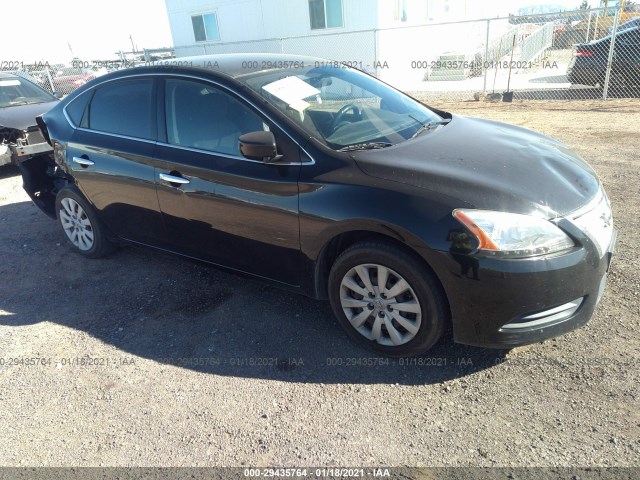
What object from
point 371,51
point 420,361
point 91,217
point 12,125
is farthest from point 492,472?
point 371,51

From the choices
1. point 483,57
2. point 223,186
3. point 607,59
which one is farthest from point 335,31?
point 223,186

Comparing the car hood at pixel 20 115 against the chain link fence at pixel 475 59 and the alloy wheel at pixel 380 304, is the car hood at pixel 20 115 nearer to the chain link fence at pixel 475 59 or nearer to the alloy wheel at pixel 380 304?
the chain link fence at pixel 475 59

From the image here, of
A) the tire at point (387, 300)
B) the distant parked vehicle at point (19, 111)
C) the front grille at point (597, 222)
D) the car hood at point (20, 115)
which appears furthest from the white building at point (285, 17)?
the tire at point (387, 300)

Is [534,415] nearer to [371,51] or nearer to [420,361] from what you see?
[420,361]

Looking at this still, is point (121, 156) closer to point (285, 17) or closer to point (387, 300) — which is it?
point (387, 300)

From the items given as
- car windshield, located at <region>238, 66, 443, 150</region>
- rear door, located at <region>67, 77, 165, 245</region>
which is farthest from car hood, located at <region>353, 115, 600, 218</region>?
rear door, located at <region>67, 77, 165, 245</region>

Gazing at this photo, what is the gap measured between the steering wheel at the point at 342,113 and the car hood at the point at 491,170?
1.42 feet

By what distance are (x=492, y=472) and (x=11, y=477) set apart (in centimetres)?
231

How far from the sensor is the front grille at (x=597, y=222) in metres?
2.48

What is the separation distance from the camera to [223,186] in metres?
3.14

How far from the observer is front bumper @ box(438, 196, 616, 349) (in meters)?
2.33

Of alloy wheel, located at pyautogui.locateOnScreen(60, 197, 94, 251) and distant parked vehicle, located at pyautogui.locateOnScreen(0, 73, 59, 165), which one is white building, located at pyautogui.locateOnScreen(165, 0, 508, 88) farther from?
alloy wheel, located at pyautogui.locateOnScreen(60, 197, 94, 251)

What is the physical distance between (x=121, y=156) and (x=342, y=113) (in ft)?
5.86

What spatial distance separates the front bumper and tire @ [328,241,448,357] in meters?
0.12
